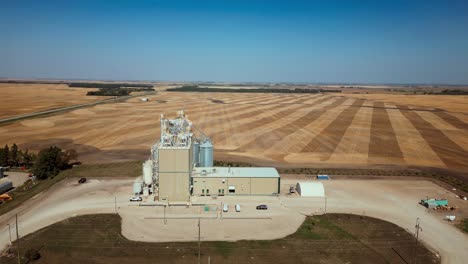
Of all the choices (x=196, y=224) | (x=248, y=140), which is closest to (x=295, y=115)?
(x=248, y=140)

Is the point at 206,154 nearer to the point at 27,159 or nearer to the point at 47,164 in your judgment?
the point at 47,164

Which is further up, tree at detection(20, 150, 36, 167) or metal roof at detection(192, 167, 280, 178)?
metal roof at detection(192, 167, 280, 178)

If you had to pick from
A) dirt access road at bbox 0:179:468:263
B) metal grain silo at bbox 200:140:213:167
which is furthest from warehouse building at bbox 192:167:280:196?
metal grain silo at bbox 200:140:213:167

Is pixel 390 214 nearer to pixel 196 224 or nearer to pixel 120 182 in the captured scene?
pixel 196 224

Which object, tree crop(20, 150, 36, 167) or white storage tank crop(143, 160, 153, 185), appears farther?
tree crop(20, 150, 36, 167)

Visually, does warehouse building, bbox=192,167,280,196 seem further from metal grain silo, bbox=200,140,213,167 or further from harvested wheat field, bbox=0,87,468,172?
harvested wheat field, bbox=0,87,468,172

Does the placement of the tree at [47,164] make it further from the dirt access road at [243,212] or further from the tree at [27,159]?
the tree at [27,159]

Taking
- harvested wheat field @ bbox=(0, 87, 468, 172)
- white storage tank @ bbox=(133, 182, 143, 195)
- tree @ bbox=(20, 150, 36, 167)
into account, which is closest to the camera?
white storage tank @ bbox=(133, 182, 143, 195)
